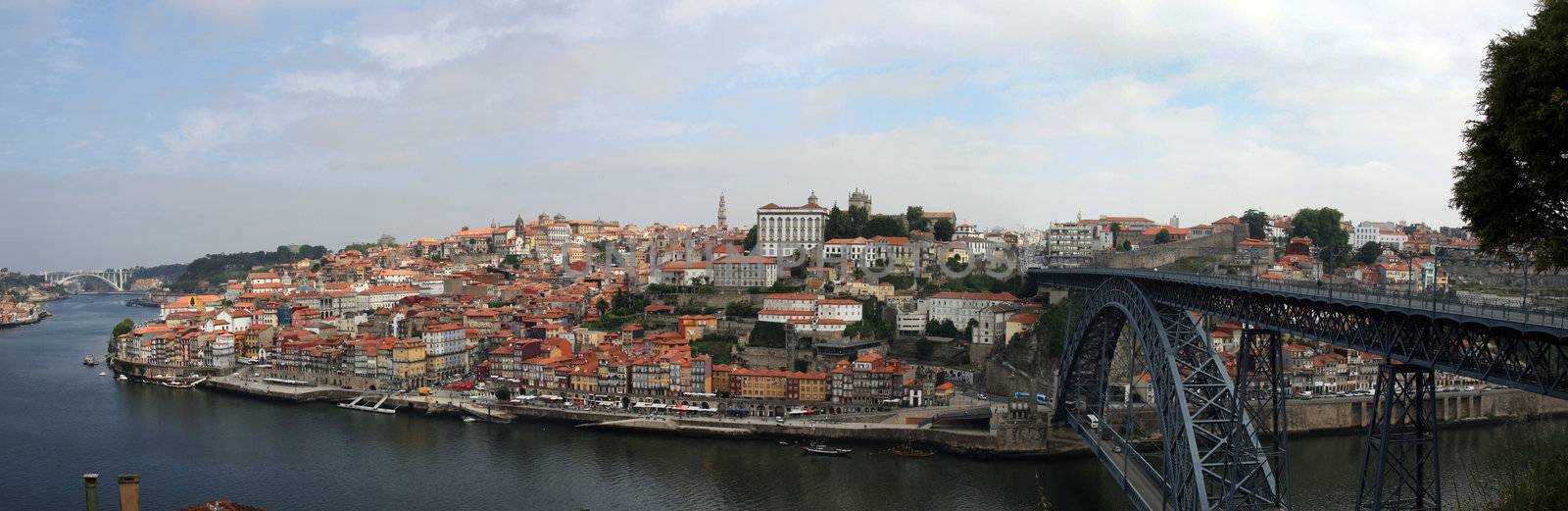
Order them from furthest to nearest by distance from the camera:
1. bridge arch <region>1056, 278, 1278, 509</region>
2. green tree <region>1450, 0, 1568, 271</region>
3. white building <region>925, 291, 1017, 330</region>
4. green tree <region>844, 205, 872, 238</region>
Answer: green tree <region>844, 205, 872, 238</region>, white building <region>925, 291, 1017, 330</region>, bridge arch <region>1056, 278, 1278, 509</region>, green tree <region>1450, 0, 1568, 271</region>

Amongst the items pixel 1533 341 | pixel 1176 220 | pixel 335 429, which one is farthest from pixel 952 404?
pixel 1176 220

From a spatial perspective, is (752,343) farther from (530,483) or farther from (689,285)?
(530,483)

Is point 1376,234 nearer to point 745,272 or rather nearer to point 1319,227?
point 1319,227

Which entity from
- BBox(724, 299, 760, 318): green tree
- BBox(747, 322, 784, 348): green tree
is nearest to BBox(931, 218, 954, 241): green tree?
BBox(724, 299, 760, 318): green tree

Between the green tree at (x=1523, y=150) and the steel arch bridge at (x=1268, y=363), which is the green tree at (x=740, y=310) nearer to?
the steel arch bridge at (x=1268, y=363)

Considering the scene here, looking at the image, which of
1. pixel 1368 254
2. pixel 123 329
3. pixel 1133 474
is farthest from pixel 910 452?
pixel 123 329

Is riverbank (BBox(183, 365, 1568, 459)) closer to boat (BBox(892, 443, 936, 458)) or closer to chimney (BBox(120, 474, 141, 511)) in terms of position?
boat (BBox(892, 443, 936, 458))

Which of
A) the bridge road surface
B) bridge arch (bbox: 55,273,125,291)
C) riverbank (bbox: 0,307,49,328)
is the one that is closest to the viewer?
the bridge road surface

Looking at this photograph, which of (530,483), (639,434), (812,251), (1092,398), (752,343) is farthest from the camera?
(812,251)
